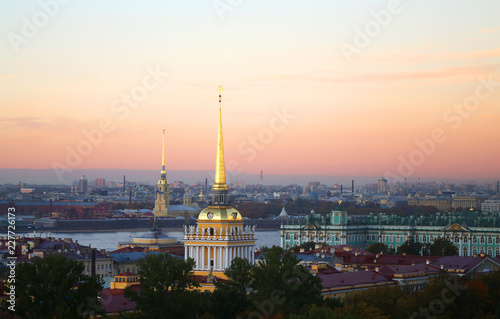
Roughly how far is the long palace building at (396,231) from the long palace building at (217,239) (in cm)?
3974

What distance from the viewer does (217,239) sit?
40.4 m

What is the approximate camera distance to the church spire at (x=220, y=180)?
4112 cm

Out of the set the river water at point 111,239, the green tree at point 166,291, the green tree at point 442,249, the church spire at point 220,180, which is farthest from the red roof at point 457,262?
the river water at point 111,239

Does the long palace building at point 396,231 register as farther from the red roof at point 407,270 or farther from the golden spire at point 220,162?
the golden spire at point 220,162

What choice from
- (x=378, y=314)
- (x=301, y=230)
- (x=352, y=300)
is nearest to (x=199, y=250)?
(x=352, y=300)

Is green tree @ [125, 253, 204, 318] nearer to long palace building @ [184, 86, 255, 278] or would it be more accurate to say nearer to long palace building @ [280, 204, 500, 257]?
long palace building @ [184, 86, 255, 278]

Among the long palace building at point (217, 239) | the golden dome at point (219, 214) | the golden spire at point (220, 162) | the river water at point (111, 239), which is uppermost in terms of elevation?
the golden spire at point (220, 162)

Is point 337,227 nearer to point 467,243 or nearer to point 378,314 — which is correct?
point 467,243

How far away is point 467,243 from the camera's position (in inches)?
3164

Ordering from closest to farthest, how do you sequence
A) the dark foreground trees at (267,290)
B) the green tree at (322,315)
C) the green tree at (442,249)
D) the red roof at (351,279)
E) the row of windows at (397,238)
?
the green tree at (322,315), the dark foreground trees at (267,290), the red roof at (351,279), the green tree at (442,249), the row of windows at (397,238)

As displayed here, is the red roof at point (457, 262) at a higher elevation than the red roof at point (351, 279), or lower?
higher

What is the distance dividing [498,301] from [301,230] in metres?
44.0

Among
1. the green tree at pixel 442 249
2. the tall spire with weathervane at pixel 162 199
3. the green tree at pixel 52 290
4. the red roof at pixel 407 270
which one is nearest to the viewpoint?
the green tree at pixel 52 290

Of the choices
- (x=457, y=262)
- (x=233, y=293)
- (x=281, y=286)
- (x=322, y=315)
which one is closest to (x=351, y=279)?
(x=281, y=286)
